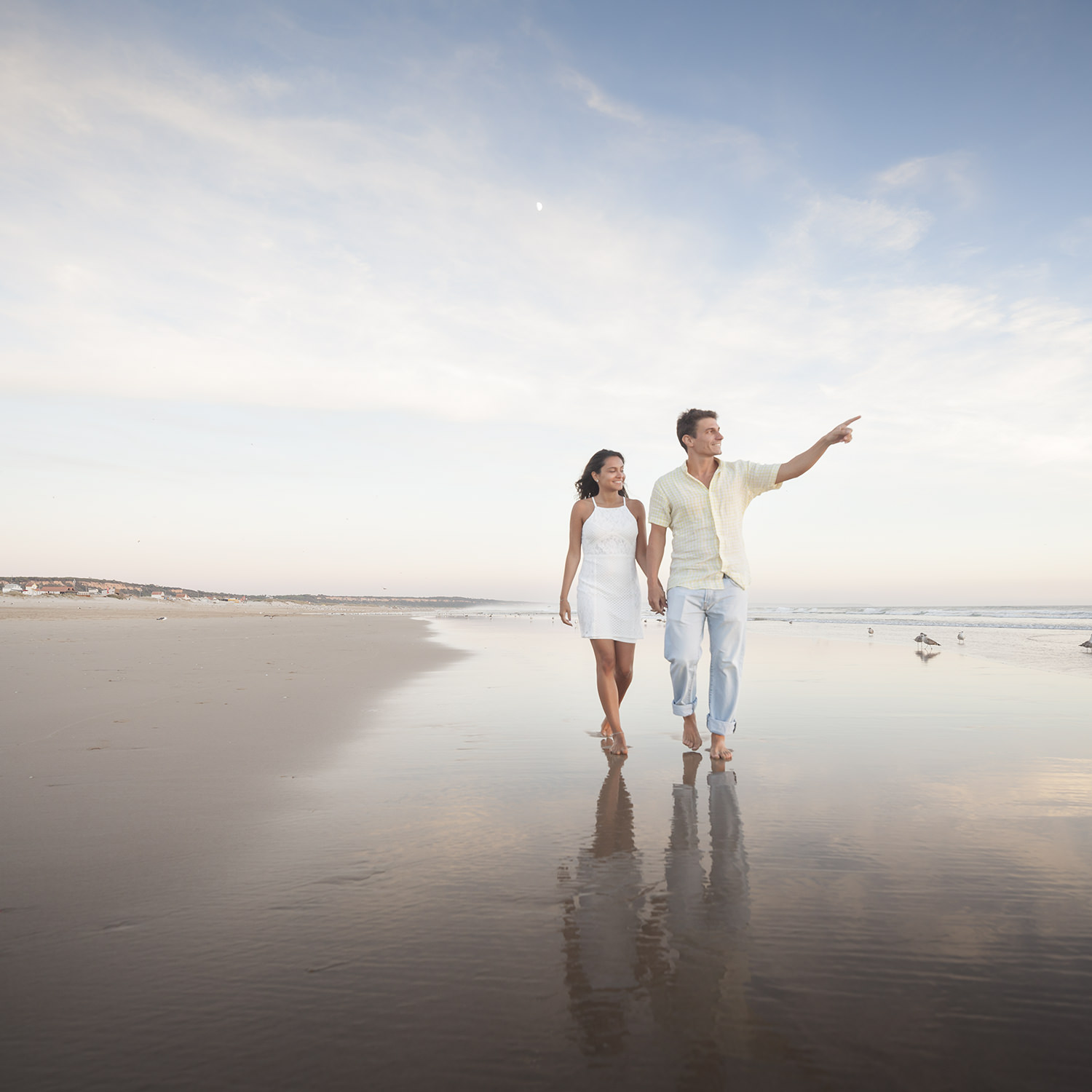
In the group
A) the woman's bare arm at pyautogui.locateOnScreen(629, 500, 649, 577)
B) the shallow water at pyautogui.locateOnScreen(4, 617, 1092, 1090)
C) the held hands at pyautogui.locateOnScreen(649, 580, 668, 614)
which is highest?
the woman's bare arm at pyautogui.locateOnScreen(629, 500, 649, 577)

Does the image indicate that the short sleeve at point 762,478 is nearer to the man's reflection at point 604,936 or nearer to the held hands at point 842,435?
the held hands at point 842,435

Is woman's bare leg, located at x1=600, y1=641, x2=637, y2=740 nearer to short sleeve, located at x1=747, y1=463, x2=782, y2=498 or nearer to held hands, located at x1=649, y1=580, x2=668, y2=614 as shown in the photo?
held hands, located at x1=649, y1=580, x2=668, y2=614

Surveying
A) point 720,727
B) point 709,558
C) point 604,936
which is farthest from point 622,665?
point 604,936

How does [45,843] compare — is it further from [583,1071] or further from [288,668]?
[288,668]

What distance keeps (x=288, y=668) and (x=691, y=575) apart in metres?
6.27

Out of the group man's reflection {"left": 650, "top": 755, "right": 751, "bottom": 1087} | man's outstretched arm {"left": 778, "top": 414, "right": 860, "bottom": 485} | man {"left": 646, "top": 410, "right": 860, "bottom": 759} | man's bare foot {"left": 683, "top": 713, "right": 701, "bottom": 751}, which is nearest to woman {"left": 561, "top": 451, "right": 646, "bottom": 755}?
man {"left": 646, "top": 410, "right": 860, "bottom": 759}

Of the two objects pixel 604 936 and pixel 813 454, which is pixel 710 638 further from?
pixel 604 936

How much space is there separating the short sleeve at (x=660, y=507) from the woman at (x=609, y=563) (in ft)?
0.69

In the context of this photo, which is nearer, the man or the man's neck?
the man

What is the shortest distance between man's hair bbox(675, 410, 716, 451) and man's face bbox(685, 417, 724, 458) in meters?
0.03

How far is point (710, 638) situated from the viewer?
Answer: 4676 millimetres

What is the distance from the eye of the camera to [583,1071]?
4.44 ft

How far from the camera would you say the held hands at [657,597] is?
16.6 feet

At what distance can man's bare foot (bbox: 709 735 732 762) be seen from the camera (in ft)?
13.6
